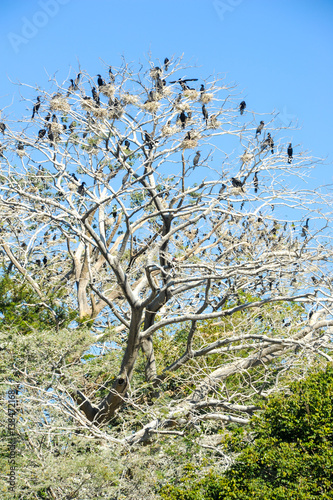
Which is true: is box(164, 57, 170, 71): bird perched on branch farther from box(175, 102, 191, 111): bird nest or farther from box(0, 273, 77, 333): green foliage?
box(0, 273, 77, 333): green foliage

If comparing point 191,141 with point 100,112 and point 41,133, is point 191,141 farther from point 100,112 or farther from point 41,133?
point 41,133

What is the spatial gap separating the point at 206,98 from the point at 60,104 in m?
2.54

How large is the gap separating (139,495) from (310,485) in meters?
4.33

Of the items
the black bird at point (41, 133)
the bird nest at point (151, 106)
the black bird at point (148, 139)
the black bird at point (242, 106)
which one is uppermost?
the black bird at point (242, 106)

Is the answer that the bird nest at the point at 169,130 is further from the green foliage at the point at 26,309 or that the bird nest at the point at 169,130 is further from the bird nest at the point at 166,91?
the green foliage at the point at 26,309

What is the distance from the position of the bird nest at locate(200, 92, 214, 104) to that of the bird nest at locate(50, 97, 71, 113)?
2.36 m

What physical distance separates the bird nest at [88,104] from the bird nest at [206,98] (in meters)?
1.88

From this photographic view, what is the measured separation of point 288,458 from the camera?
235 inches

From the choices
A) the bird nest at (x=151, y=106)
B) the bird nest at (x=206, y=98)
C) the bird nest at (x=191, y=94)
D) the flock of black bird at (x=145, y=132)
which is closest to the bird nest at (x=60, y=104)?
the flock of black bird at (x=145, y=132)

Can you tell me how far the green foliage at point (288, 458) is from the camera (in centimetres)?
567

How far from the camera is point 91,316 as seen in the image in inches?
605

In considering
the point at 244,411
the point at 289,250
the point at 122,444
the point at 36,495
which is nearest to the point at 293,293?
the point at 289,250

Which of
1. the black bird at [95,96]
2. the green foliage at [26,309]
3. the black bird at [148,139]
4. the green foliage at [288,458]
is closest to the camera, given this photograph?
the green foliage at [288,458]

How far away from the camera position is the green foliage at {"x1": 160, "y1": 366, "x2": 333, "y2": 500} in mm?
5672
